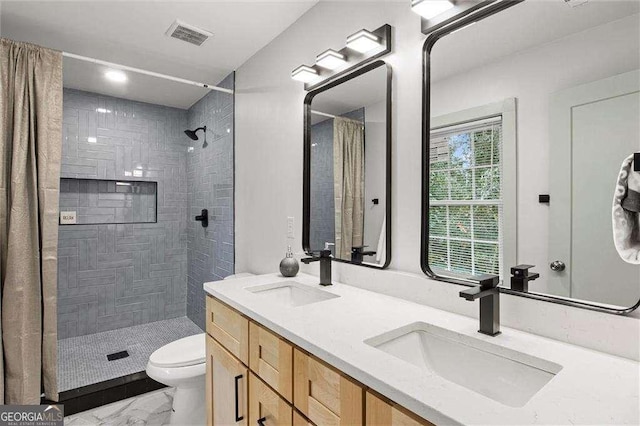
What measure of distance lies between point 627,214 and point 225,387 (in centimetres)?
155

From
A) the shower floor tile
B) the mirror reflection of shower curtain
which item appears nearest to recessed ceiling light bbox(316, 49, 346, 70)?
the mirror reflection of shower curtain

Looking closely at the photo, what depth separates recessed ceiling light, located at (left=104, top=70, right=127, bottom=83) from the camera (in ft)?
9.06

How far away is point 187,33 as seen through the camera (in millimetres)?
2160

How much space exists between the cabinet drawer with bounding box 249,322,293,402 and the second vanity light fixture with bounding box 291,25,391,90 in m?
1.25

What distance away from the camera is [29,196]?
2006 mm

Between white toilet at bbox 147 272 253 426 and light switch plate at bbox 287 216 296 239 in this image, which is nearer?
white toilet at bbox 147 272 253 426

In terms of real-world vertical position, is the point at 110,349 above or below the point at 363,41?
below

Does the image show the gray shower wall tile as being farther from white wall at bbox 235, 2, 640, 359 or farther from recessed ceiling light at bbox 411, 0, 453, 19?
recessed ceiling light at bbox 411, 0, 453, 19

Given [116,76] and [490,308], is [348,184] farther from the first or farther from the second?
[116,76]

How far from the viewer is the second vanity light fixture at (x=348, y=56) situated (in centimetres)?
146

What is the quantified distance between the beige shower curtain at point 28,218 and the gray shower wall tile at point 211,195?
3.79 feet

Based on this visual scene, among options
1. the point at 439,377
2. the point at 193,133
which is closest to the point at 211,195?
the point at 193,133

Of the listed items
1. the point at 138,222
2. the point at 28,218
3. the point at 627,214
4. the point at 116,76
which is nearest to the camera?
the point at 627,214

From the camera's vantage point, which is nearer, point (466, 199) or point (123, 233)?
point (466, 199)
